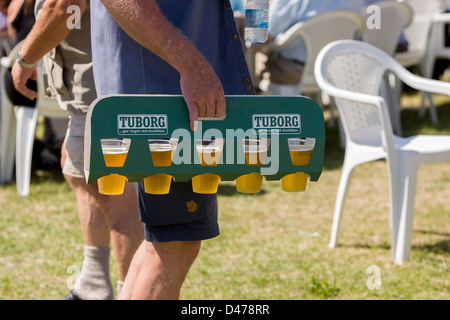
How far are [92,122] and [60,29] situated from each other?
0.76m

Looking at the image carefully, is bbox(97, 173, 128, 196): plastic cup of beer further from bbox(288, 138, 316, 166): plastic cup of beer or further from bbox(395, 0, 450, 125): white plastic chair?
bbox(395, 0, 450, 125): white plastic chair

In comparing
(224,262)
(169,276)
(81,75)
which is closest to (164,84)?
(169,276)

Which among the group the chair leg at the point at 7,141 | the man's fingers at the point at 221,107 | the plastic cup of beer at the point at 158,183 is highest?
the man's fingers at the point at 221,107

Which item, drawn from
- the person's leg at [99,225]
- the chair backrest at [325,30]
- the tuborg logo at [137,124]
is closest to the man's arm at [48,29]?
the person's leg at [99,225]

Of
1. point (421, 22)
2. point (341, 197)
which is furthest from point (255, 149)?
point (421, 22)

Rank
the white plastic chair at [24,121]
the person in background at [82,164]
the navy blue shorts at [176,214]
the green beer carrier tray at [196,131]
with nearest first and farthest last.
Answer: the green beer carrier tray at [196,131], the navy blue shorts at [176,214], the person in background at [82,164], the white plastic chair at [24,121]

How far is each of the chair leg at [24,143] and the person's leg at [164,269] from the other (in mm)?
3232

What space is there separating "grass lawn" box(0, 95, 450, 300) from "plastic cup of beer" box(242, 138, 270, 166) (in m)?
1.54

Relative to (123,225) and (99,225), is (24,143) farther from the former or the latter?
(123,225)

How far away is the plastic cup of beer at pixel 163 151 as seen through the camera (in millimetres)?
1488

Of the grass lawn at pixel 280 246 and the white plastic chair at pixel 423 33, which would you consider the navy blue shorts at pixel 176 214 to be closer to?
the grass lawn at pixel 280 246

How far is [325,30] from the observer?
214 inches

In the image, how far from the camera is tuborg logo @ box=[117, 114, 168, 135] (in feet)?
4.77

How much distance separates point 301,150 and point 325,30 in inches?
160
